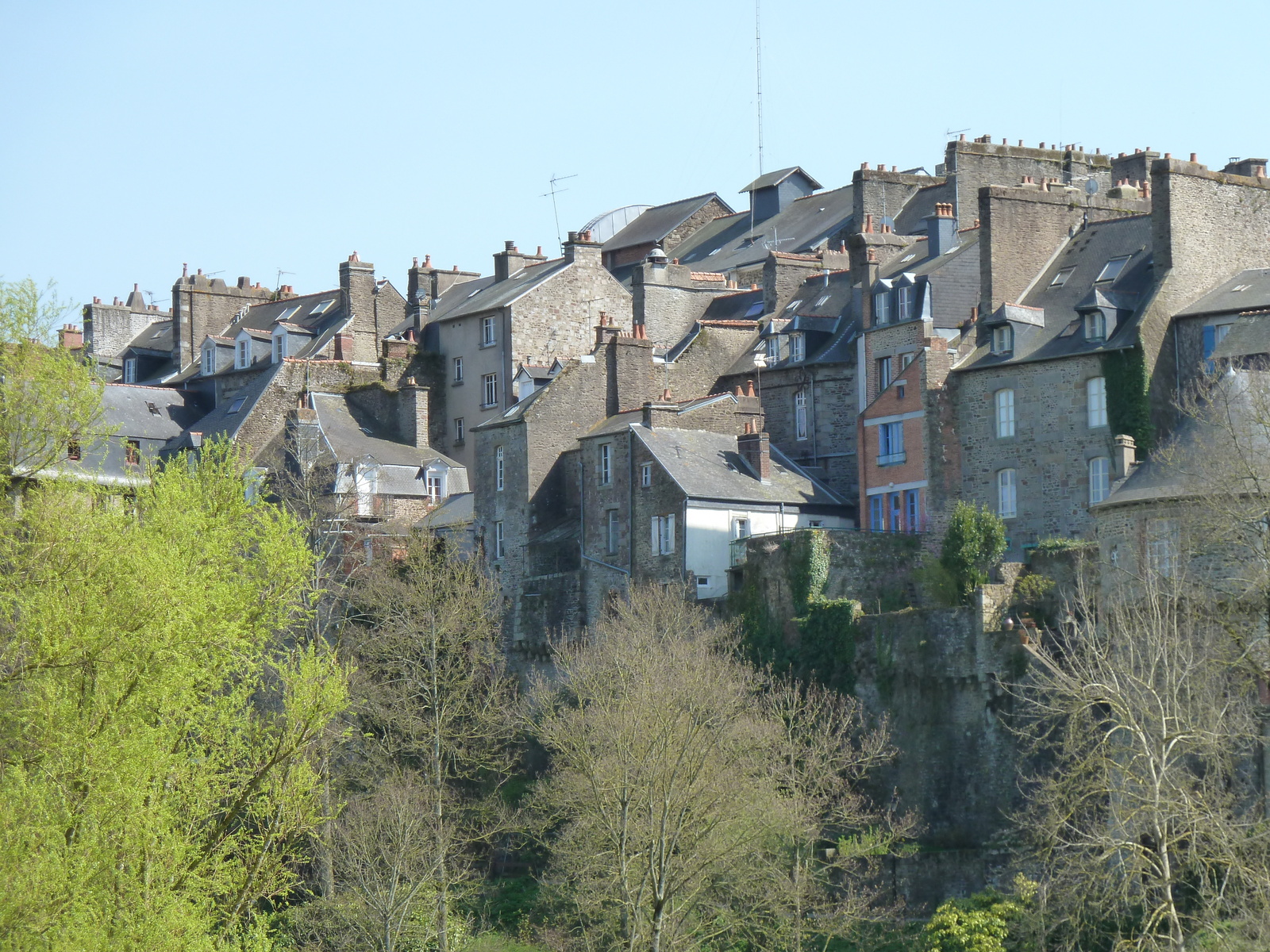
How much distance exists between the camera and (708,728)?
42688 mm

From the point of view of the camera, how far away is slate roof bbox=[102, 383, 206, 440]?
2761 inches

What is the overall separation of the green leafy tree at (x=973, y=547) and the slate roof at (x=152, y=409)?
104ft

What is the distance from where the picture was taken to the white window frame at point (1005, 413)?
5059 centimetres

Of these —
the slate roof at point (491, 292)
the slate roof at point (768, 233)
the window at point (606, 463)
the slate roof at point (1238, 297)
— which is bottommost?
the window at point (606, 463)

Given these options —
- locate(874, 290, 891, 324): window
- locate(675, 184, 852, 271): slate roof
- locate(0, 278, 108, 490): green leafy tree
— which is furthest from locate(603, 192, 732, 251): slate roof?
locate(0, 278, 108, 490): green leafy tree

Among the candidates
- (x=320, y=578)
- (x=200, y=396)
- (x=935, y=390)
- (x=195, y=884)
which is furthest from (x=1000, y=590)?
(x=200, y=396)

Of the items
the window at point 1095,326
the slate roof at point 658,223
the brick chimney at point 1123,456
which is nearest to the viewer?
the brick chimney at point 1123,456

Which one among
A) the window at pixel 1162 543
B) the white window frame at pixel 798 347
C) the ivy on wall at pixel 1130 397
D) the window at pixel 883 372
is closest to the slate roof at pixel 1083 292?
the ivy on wall at pixel 1130 397

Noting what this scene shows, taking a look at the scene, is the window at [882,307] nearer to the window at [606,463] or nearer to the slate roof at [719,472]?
the slate roof at [719,472]

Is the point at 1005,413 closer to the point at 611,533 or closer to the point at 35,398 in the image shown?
the point at 611,533

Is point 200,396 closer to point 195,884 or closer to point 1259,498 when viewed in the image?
point 1259,498

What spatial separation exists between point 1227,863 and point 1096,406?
1756 centimetres

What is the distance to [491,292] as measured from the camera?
73.5m

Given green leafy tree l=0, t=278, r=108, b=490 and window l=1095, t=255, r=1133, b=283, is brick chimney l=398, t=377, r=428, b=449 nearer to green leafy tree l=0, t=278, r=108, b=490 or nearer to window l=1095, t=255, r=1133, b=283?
window l=1095, t=255, r=1133, b=283
